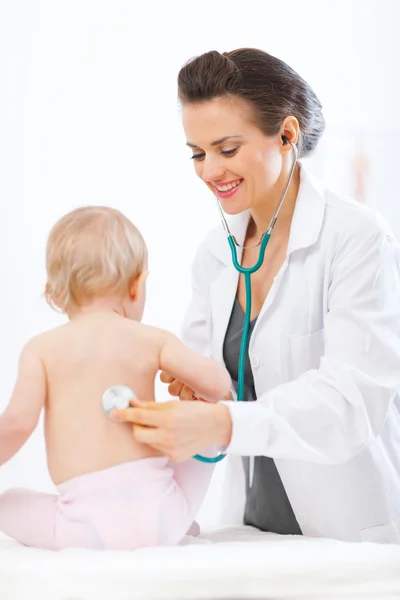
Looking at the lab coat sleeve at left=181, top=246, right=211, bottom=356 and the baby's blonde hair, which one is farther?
the lab coat sleeve at left=181, top=246, right=211, bottom=356

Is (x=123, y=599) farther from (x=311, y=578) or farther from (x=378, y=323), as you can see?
(x=378, y=323)

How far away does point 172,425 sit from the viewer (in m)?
1.30

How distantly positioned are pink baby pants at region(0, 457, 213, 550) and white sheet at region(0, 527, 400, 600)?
0.19 ft

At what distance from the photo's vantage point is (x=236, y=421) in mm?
1382

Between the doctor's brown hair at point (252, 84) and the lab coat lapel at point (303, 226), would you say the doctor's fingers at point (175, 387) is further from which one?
the doctor's brown hair at point (252, 84)

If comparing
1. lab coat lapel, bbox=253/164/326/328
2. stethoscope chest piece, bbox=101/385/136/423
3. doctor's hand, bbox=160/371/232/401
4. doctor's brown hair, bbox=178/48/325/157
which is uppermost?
doctor's brown hair, bbox=178/48/325/157

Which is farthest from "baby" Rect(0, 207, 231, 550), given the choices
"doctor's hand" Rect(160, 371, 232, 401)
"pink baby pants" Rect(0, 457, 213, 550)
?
"doctor's hand" Rect(160, 371, 232, 401)

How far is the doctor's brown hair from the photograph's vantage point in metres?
1.71

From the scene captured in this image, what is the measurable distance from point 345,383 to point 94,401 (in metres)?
0.45

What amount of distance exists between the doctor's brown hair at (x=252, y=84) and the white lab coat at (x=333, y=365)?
17 cm

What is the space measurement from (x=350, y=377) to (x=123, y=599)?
59 centimetres

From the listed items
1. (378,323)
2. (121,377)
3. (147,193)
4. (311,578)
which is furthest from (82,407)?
(147,193)

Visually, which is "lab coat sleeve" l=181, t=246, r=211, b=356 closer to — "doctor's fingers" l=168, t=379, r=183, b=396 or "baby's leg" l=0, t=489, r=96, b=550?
"doctor's fingers" l=168, t=379, r=183, b=396

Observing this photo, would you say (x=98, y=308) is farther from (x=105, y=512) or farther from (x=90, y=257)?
(x=105, y=512)
